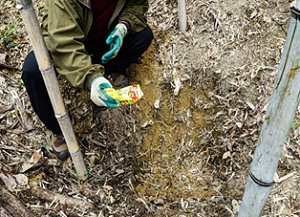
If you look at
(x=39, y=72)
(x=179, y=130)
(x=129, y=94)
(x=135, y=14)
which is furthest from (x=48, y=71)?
(x=179, y=130)

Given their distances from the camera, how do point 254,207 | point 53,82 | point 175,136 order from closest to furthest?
point 254,207
point 53,82
point 175,136

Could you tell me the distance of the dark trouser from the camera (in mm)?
2246

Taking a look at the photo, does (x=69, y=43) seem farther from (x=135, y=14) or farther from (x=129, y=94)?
(x=135, y=14)

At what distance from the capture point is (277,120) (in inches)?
55.4

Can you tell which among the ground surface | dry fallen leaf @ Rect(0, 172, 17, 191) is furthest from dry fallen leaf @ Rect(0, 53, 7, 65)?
dry fallen leaf @ Rect(0, 172, 17, 191)

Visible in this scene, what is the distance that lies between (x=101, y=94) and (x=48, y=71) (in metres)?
0.34

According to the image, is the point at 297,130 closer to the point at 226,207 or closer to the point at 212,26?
the point at 226,207

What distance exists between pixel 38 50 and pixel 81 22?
439mm

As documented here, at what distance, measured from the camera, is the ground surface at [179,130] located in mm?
2461

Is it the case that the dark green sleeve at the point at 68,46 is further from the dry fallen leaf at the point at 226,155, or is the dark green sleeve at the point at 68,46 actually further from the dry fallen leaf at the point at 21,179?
the dry fallen leaf at the point at 226,155

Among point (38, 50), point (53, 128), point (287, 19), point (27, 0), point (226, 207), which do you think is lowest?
point (226, 207)

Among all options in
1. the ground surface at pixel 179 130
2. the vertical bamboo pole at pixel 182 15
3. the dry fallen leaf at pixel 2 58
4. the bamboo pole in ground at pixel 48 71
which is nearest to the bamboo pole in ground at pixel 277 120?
the ground surface at pixel 179 130

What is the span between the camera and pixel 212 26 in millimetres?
2965

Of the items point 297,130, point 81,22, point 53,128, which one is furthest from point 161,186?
point 81,22
